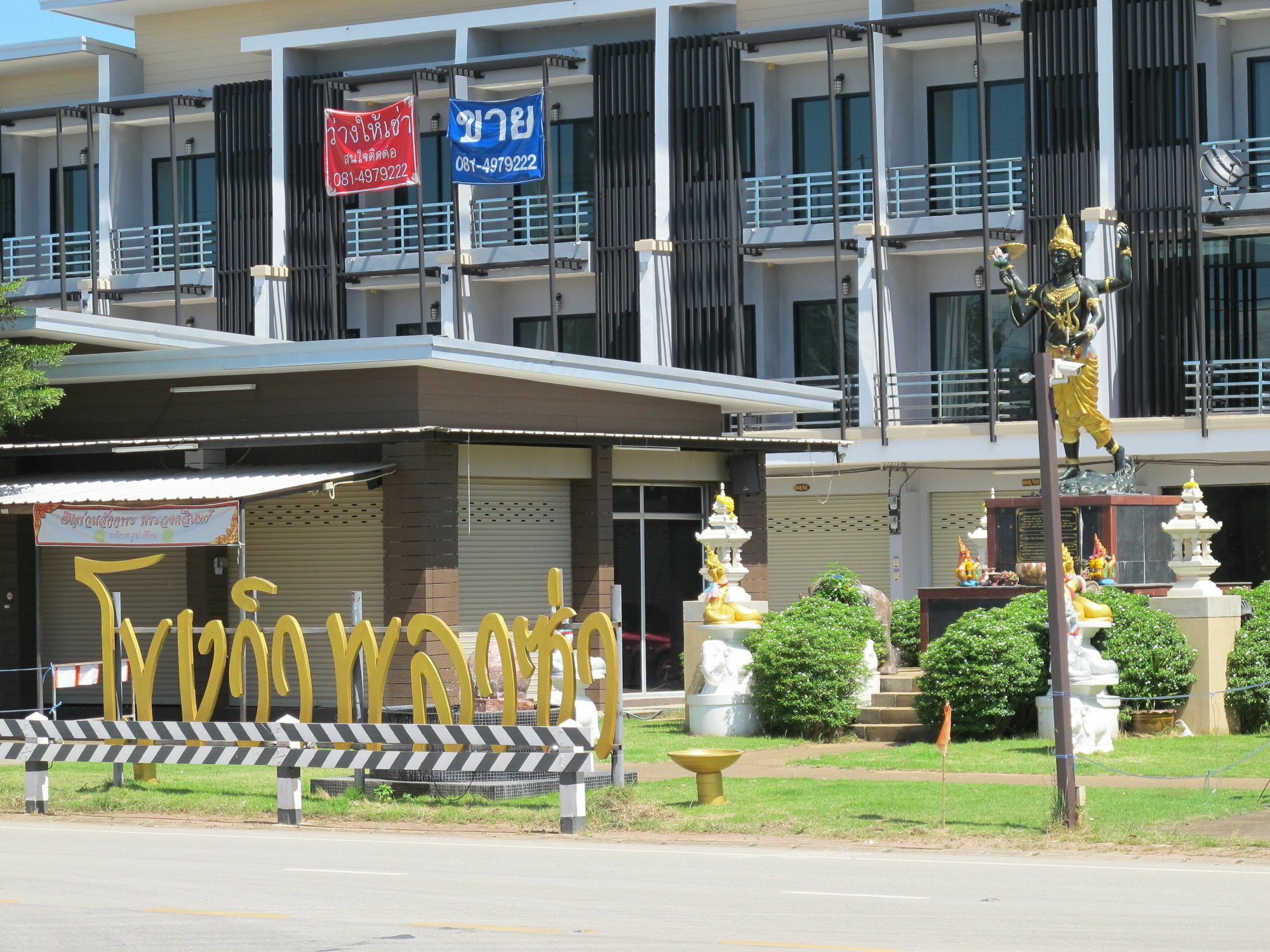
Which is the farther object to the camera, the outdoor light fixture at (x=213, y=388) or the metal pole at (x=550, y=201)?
the metal pole at (x=550, y=201)

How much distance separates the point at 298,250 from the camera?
146 feet

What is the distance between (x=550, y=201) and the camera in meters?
40.1

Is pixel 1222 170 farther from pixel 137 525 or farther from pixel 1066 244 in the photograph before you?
pixel 137 525

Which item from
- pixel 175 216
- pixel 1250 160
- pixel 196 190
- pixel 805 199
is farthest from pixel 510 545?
pixel 196 190

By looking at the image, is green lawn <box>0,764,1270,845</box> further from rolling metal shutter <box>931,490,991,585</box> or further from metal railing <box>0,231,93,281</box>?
metal railing <box>0,231,93,281</box>

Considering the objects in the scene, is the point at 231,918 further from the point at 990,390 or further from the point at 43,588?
the point at 990,390

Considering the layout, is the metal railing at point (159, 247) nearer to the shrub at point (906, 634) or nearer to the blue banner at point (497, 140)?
the blue banner at point (497, 140)

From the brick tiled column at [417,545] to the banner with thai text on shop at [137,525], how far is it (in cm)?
228

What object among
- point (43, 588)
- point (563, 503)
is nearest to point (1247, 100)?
point (563, 503)

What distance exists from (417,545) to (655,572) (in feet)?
19.2

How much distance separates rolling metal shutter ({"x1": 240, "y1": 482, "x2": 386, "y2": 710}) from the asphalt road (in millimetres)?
10152

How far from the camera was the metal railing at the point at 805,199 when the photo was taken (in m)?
40.1

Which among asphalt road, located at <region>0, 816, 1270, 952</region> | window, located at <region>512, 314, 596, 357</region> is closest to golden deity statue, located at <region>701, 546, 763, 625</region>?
asphalt road, located at <region>0, 816, 1270, 952</region>

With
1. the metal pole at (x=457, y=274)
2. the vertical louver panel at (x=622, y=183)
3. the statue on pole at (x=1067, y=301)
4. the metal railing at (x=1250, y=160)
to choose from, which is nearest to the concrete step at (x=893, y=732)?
the statue on pole at (x=1067, y=301)
